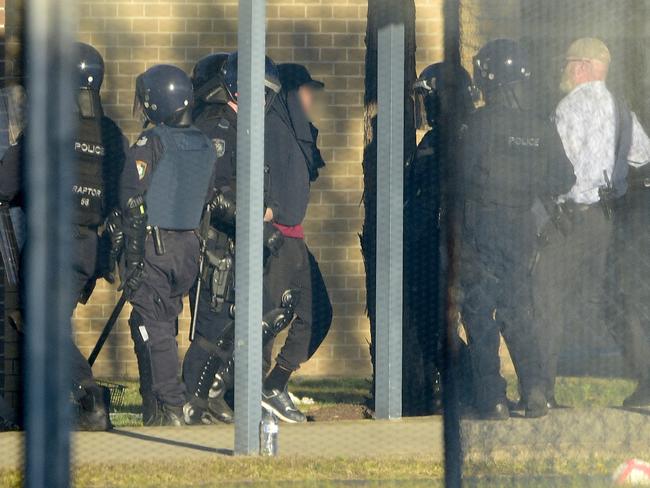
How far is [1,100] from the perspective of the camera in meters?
6.96

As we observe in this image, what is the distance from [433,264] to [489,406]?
288 centimetres

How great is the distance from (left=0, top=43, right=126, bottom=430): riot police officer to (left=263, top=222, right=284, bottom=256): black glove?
101cm

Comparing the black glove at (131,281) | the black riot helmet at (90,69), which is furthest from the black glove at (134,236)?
the black riot helmet at (90,69)

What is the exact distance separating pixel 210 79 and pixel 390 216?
3.97 ft

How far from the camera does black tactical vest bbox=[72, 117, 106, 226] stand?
6332 millimetres

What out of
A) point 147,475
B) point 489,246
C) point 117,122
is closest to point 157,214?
point 117,122

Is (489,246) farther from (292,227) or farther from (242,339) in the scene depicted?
(292,227)

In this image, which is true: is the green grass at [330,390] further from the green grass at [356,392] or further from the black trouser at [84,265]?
the black trouser at [84,265]

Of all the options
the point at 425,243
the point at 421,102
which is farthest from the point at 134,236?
the point at 421,102

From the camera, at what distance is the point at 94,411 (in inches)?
253

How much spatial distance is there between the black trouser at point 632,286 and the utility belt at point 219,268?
245cm

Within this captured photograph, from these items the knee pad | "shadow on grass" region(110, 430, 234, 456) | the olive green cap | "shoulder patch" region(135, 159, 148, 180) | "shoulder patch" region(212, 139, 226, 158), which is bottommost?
"shadow on grass" region(110, 430, 234, 456)

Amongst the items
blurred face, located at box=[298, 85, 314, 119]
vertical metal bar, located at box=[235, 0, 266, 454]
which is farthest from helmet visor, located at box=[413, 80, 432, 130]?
vertical metal bar, located at box=[235, 0, 266, 454]

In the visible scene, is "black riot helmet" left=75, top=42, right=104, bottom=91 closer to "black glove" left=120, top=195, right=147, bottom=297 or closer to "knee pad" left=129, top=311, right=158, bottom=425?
"black glove" left=120, top=195, right=147, bottom=297
